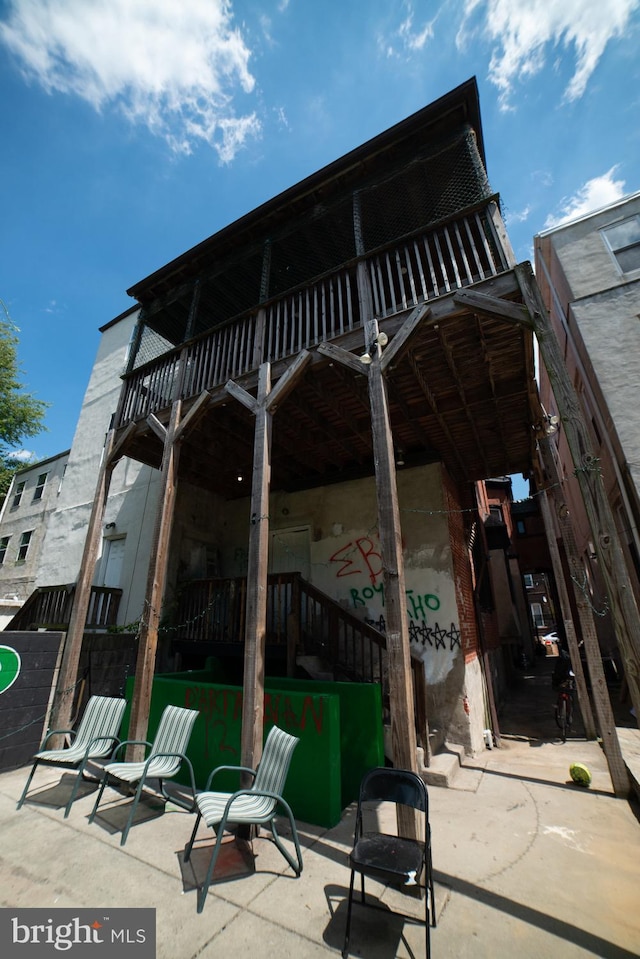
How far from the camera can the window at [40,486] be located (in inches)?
592

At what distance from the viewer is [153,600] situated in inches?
228

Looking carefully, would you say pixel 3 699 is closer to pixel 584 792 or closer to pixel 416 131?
pixel 584 792

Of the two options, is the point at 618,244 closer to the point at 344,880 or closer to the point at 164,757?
the point at 344,880

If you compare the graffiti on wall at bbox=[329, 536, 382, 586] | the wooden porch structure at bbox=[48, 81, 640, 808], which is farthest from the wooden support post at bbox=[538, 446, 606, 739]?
the graffiti on wall at bbox=[329, 536, 382, 586]

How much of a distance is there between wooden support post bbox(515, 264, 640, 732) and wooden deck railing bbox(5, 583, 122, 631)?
349 inches

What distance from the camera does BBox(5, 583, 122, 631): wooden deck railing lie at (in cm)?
813

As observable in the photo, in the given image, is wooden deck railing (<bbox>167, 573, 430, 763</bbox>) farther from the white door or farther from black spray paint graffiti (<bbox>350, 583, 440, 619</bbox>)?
the white door

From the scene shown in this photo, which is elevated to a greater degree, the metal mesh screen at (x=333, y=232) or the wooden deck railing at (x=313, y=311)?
the metal mesh screen at (x=333, y=232)

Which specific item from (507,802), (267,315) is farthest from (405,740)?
(267,315)

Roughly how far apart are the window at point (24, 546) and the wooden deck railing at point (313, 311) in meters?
9.48

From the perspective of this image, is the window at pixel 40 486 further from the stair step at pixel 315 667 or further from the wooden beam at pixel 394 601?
the wooden beam at pixel 394 601

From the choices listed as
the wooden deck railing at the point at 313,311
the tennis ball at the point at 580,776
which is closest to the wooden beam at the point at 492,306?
the wooden deck railing at the point at 313,311

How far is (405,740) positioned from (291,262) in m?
8.38

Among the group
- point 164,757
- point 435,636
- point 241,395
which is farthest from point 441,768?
point 241,395
